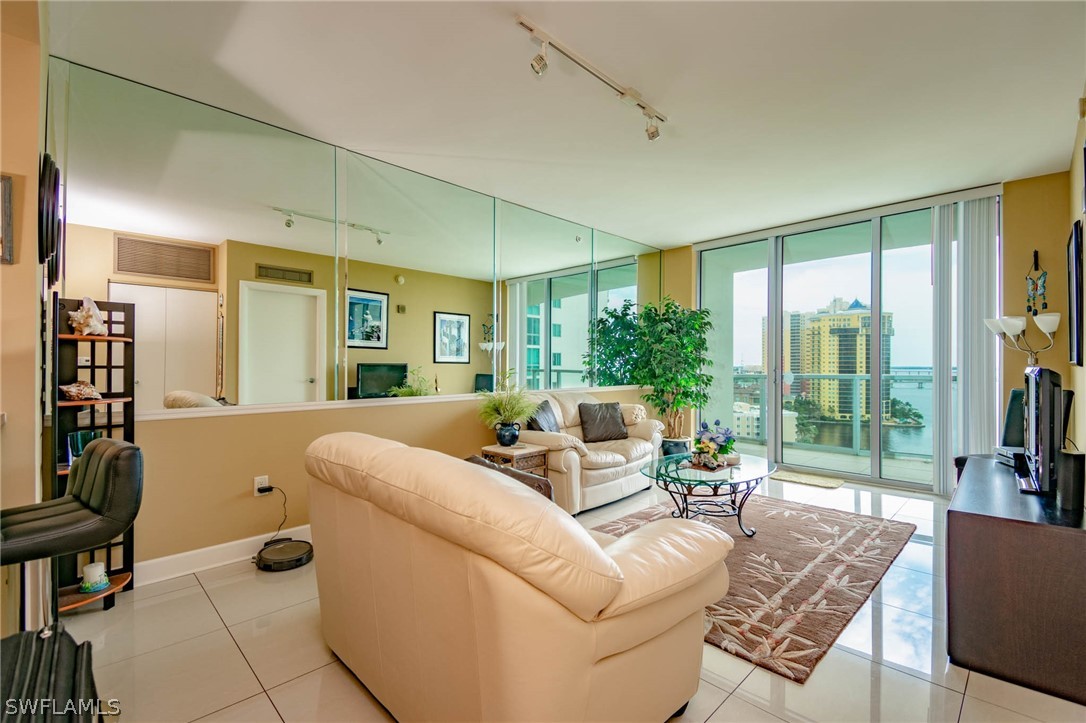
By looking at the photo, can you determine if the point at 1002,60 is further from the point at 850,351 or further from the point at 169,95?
the point at 169,95

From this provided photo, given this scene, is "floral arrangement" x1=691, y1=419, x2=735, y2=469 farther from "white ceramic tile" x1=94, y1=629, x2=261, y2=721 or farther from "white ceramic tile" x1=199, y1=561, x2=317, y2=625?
"white ceramic tile" x1=94, y1=629, x2=261, y2=721

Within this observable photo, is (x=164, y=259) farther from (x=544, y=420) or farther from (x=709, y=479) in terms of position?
(x=709, y=479)

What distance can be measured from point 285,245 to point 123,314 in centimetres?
120

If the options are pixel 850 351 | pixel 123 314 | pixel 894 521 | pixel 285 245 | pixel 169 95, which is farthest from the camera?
pixel 850 351

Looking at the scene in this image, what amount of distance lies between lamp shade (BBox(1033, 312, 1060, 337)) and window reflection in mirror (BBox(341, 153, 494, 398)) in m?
4.36

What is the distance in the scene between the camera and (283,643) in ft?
6.86

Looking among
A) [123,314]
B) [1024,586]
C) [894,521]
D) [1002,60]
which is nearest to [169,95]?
[123,314]

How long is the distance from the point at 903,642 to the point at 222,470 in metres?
3.71

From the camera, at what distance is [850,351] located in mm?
5043

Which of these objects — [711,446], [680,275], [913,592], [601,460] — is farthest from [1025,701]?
[680,275]

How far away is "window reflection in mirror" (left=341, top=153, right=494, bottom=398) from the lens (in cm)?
373

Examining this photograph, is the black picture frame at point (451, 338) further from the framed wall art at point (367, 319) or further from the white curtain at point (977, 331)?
the white curtain at point (977, 331)

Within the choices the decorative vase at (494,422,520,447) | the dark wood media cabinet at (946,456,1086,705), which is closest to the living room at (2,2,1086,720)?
the dark wood media cabinet at (946,456,1086,705)

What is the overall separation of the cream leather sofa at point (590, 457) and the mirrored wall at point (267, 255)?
31.0 inches
